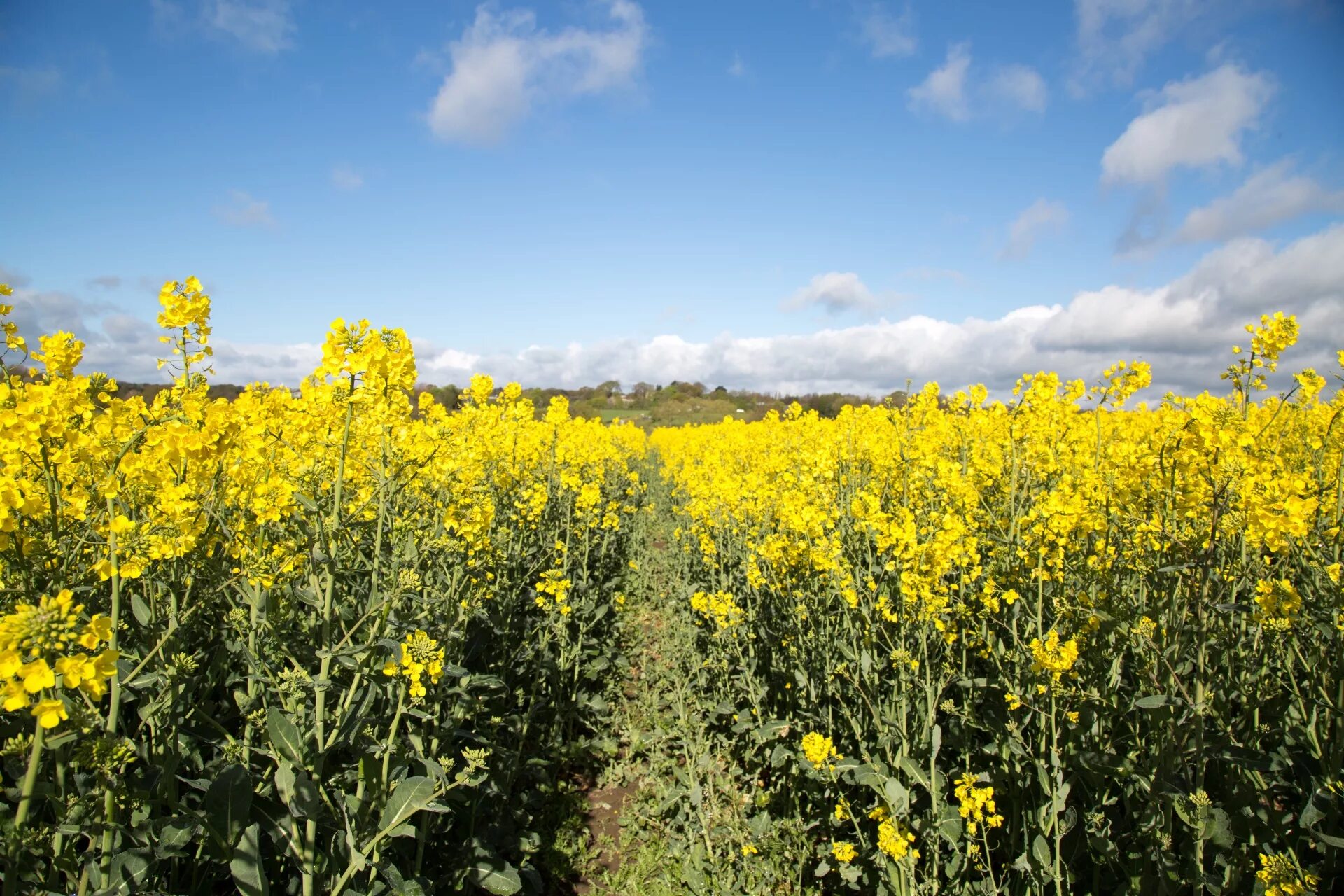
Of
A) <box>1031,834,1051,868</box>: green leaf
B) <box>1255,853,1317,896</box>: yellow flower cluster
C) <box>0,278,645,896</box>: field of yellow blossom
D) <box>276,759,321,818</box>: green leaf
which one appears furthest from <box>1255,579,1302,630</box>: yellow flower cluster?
<box>276,759,321,818</box>: green leaf

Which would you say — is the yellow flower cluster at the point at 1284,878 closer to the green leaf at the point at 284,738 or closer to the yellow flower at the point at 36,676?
the green leaf at the point at 284,738

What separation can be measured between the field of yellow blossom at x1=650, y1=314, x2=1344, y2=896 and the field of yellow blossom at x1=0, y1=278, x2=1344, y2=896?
0.03m

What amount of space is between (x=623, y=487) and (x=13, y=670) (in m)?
10.8

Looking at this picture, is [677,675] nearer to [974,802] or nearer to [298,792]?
[974,802]

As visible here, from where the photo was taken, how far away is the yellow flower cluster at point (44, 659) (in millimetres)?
1232

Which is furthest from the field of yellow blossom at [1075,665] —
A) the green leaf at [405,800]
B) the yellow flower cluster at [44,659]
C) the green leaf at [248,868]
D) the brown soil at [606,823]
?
the yellow flower cluster at [44,659]

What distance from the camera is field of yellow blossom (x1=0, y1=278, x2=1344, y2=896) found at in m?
1.93

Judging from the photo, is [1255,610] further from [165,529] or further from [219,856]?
[165,529]

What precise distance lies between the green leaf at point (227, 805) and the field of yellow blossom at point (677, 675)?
0.5 inches

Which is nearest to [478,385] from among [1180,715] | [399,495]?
[399,495]

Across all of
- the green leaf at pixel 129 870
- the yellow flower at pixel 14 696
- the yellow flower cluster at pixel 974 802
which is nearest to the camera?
the yellow flower at pixel 14 696

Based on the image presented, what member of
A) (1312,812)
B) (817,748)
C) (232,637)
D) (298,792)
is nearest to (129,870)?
(298,792)

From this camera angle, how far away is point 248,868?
69.9 inches

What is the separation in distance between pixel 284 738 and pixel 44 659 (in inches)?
28.4
